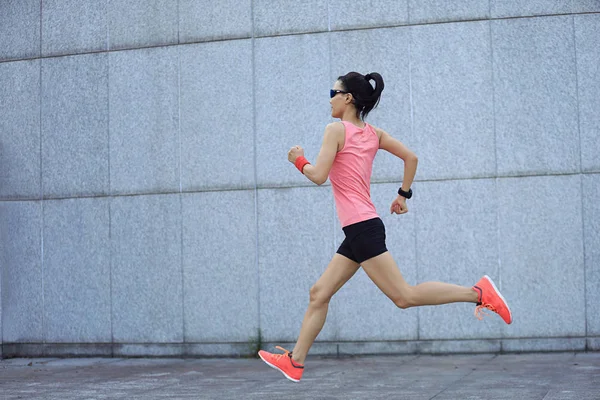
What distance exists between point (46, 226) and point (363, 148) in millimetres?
6029

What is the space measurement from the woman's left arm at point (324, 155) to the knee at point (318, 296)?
768mm

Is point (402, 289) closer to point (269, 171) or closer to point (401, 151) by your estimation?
point (401, 151)

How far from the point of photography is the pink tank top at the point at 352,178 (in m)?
6.11

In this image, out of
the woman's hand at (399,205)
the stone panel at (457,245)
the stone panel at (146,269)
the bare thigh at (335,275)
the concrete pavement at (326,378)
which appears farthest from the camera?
the stone panel at (146,269)

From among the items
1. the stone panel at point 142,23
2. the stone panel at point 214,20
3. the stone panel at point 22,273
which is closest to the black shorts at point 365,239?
the stone panel at point 214,20

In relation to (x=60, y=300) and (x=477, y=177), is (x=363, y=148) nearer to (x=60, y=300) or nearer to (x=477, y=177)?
(x=477, y=177)

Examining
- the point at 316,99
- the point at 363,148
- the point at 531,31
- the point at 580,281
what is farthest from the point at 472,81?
the point at 363,148

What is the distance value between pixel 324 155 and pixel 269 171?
4305 millimetres

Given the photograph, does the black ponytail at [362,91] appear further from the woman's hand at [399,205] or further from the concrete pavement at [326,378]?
the concrete pavement at [326,378]

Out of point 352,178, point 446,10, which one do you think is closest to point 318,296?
point 352,178

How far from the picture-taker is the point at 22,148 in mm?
11188

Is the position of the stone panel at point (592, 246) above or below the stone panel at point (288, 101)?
below

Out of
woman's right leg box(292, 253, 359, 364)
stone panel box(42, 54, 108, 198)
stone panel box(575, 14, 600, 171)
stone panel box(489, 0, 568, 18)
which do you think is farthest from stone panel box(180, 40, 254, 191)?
woman's right leg box(292, 253, 359, 364)

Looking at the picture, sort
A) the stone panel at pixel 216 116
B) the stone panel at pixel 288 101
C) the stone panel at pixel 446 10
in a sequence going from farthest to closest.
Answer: the stone panel at pixel 216 116 → the stone panel at pixel 288 101 → the stone panel at pixel 446 10
